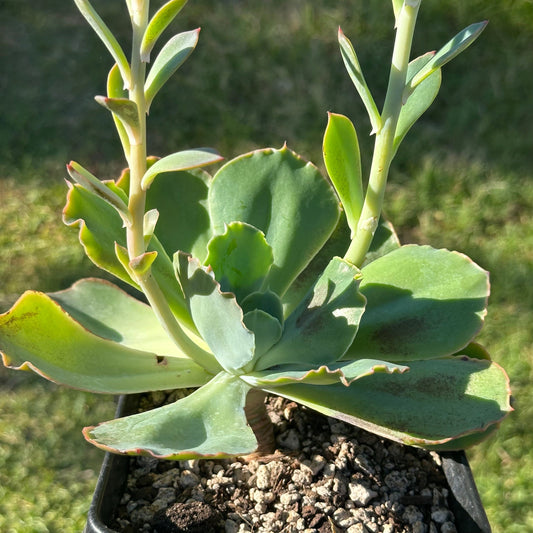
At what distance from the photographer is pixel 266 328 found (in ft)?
2.89

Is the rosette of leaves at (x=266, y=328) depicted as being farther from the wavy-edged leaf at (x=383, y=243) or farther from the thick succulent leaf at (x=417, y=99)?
the thick succulent leaf at (x=417, y=99)

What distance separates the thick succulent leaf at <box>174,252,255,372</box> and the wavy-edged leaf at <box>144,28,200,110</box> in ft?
0.62

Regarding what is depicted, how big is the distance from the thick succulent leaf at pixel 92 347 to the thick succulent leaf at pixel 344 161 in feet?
0.91

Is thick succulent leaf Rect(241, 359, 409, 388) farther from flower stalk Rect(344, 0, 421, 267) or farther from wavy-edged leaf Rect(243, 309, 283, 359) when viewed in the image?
flower stalk Rect(344, 0, 421, 267)

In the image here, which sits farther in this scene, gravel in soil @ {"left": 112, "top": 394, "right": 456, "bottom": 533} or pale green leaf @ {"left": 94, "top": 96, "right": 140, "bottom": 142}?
gravel in soil @ {"left": 112, "top": 394, "right": 456, "bottom": 533}

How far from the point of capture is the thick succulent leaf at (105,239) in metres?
0.88

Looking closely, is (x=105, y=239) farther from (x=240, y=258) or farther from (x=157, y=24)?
(x=157, y=24)

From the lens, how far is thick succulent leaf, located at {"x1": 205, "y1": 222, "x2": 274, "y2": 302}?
89 cm

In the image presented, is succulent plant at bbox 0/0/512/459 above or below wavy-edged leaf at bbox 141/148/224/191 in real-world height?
below

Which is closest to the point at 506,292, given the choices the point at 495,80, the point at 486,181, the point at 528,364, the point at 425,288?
the point at 528,364

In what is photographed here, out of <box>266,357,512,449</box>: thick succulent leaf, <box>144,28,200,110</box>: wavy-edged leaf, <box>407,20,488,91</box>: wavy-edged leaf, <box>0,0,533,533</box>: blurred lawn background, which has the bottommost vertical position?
<box>0,0,533,533</box>: blurred lawn background

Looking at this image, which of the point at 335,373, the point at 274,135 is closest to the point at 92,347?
the point at 335,373

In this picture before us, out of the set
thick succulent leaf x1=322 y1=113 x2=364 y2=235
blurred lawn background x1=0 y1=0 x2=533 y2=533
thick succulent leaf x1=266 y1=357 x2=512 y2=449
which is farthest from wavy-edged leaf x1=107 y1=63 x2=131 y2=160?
blurred lawn background x1=0 y1=0 x2=533 y2=533

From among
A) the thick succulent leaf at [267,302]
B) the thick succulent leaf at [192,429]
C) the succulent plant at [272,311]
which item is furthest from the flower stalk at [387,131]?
the thick succulent leaf at [192,429]
